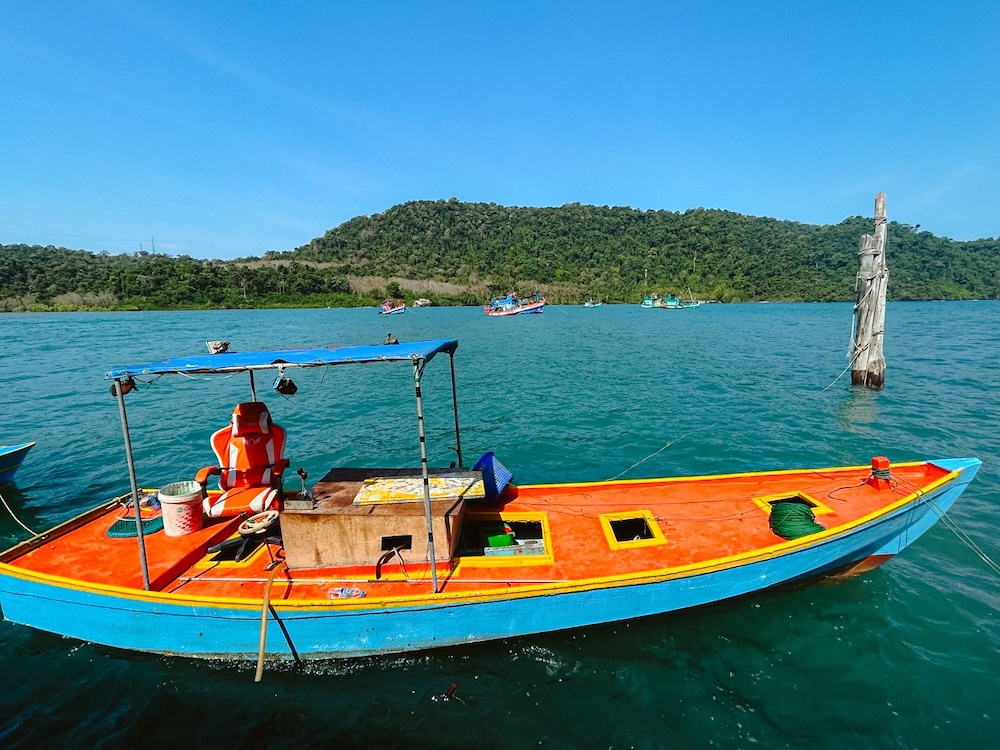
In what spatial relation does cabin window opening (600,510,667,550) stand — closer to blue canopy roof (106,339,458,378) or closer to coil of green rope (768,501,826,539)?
coil of green rope (768,501,826,539)

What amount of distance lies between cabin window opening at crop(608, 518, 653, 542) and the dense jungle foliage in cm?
11479

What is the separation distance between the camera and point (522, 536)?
7.69 metres

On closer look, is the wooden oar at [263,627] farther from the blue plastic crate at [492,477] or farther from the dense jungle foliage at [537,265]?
the dense jungle foliage at [537,265]

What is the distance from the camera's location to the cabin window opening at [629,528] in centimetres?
764

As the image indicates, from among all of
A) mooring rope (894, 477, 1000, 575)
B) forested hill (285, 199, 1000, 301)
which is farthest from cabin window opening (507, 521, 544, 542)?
forested hill (285, 199, 1000, 301)

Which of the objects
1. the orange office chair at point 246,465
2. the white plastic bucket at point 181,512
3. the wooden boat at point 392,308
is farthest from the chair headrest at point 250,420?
the wooden boat at point 392,308

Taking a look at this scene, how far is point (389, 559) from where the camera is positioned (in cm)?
643

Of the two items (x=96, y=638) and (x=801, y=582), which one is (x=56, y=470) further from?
(x=801, y=582)

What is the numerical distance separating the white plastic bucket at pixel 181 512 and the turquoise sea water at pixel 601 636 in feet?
5.63

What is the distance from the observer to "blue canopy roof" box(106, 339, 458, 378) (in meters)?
5.63

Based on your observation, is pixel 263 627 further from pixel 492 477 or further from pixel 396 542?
pixel 492 477

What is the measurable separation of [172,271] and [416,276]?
182 feet

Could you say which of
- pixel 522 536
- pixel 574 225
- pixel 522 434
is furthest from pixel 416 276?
pixel 522 536

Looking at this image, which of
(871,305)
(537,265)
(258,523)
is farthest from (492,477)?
(537,265)
